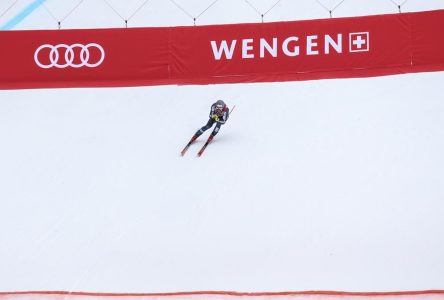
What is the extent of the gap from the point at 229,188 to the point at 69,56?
221 inches

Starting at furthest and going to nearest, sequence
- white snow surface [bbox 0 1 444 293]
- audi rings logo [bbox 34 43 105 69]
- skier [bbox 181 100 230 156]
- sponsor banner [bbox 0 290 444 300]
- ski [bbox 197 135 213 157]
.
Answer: audi rings logo [bbox 34 43 105 69], skier [bbox 181 100 230 156], ski [bbox 197 135 213 157], white snow surface [bbox 0 1 444 293], sponsor banner [bbox 0 290 444 300]

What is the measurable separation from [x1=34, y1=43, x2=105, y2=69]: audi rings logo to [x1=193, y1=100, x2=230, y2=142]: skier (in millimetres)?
3571

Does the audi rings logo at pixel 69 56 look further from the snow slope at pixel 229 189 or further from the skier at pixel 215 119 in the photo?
the skier at pixel 215 119

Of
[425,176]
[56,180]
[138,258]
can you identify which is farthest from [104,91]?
[425,176]

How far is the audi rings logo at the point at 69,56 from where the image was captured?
1416cm

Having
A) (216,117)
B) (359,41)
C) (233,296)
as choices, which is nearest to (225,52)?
(216,117)

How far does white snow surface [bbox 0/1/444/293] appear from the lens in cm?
865

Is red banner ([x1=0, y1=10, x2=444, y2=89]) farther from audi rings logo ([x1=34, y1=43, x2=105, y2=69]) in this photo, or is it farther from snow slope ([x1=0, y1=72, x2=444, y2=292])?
snow slope ([x1=0, y1=72, x2=444, y2=292])

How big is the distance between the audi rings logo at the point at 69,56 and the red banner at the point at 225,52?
2 cm

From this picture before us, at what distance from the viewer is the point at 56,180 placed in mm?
11180

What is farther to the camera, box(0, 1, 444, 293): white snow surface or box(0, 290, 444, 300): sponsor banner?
box(0, 1, 444, 293): white snow surface

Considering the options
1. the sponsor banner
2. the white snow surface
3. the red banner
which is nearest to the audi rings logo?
the red banner

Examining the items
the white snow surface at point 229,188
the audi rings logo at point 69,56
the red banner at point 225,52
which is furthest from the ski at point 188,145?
the audi rings logo at point 69,56

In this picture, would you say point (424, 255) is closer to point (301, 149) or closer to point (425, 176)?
point (425, 176)
